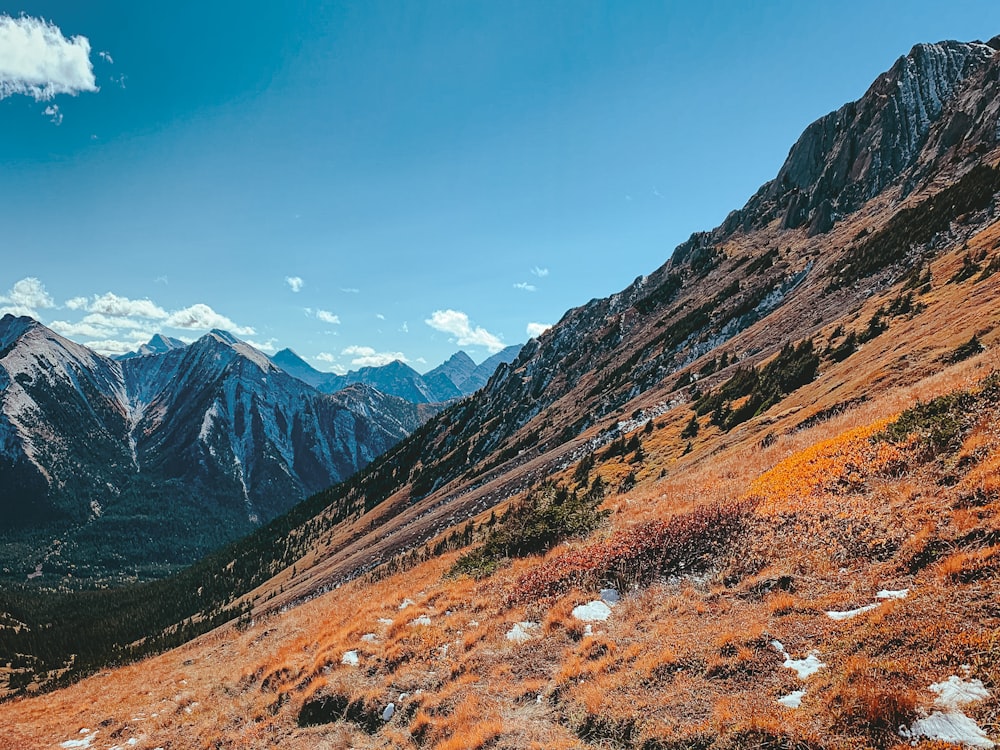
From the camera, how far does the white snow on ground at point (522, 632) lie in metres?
15.5

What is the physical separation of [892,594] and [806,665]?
290 cm

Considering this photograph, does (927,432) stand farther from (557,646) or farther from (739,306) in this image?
(739,306)

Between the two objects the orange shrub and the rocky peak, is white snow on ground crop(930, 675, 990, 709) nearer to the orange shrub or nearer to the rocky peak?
the orange shrub

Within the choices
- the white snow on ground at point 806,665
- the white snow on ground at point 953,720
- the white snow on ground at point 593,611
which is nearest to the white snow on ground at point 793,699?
the white snow on ground at point 806,665

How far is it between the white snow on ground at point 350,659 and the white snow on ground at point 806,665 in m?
14.9

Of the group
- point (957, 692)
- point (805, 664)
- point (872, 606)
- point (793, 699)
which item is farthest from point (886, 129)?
point (793, 699)

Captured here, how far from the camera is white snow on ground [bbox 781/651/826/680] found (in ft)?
30.1

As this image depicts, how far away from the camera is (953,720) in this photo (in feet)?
22.6

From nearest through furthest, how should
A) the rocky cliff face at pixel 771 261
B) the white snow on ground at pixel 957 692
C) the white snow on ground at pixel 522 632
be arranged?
the white snow on ground at pixel 957 692, the white snow on ground at pixel 522 632, the rocky cliff face at pixel 771 261

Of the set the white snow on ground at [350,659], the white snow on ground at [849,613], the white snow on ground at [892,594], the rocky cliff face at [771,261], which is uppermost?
the rocky cliff face at [771,261]

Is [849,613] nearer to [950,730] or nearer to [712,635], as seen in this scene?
[712,635]

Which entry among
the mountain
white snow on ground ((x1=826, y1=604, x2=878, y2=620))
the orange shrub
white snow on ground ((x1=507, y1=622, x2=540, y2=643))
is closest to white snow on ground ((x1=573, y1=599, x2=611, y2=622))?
the mountain

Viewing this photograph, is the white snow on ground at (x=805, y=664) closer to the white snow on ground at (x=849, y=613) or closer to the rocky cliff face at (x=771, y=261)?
the white snow on ground at (x=849, y=613)

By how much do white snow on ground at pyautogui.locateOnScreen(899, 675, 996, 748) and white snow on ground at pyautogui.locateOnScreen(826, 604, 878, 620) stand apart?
267 centimetres
